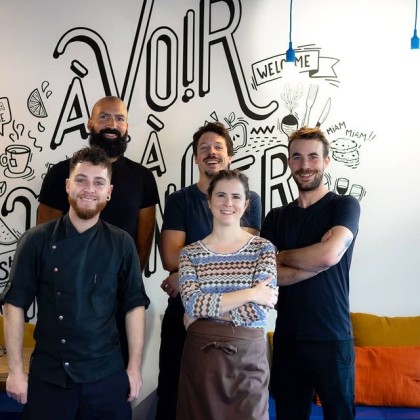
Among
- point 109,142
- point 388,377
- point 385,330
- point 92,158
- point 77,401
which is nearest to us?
point 77,401

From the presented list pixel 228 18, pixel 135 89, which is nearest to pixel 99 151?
pixel 135 89

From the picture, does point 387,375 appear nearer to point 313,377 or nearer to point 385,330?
point 385,330

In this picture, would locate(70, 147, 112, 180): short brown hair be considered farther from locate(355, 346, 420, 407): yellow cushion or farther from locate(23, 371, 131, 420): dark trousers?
locate(355, 346, 420, 407): yellow cushion

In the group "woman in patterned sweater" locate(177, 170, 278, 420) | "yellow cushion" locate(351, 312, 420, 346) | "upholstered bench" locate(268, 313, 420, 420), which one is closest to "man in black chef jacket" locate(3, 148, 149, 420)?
"woman in patterned sweater" locate(177, 170, 278, 420)

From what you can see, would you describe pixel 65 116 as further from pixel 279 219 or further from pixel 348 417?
pixel 348 417

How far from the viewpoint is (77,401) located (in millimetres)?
2150

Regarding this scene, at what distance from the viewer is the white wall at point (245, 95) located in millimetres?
3693

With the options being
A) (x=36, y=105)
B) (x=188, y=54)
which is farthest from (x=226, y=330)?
(x=36, y=105)

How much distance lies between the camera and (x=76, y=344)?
2158 mm

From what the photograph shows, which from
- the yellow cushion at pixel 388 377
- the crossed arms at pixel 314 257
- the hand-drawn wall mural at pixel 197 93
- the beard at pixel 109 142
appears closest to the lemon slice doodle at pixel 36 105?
the hand-drawn wall mural at pixel 197 93

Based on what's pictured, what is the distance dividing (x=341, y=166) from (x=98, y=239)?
1953 millimetres

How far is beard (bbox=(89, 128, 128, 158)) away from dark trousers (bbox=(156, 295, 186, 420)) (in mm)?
845

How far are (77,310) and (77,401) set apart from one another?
339 millimetres

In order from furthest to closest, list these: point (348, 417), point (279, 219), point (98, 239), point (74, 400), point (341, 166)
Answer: point (341, 166)
point (279, 219)
point (348, 417)
point (98, 239)
point (74, 400)
